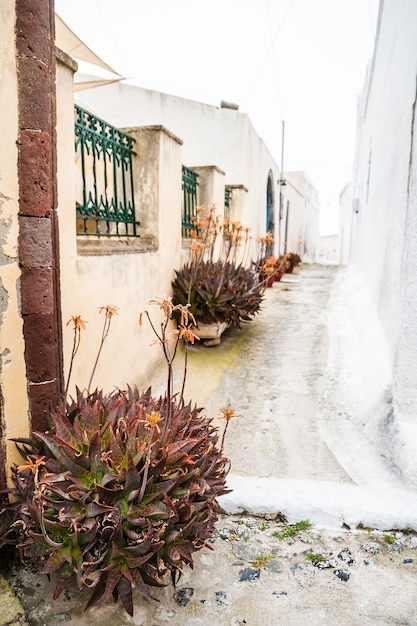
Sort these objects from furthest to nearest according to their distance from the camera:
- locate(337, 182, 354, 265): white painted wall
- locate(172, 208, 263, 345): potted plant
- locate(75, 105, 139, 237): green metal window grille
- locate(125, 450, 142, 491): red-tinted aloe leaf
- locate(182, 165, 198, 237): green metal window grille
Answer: locate(337, 182, 354, 265): white painted wall → locate(182, 165, 198, 237): green metal window grille → locate(172, 208, 263, 345): potted plant → locate(75, 105, 139, 237): green metal window grille → locate(125, 450, 142, 491): red-tinted aloe leaf

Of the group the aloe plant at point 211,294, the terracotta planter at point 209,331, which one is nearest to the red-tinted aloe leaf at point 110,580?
the aloe plant at point 211,294

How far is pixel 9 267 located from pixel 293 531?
1.97m

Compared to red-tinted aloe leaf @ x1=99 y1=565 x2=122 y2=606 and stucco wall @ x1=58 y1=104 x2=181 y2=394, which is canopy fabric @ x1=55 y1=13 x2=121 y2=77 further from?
red-tinted aloe leaf @ x1=99 y1=565 x2=122 y2=606

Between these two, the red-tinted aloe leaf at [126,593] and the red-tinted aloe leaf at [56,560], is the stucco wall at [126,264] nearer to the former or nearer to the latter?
the red-tinted aloe leaf at [56,560]

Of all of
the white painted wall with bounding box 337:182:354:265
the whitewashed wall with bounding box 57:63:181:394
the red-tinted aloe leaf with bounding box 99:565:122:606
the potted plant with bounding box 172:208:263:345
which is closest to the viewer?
the red-tinted aloe leaf with bounding box 99:565:122:606

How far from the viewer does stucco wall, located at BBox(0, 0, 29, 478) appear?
201 centimetres

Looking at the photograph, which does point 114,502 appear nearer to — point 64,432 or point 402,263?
point 64,432

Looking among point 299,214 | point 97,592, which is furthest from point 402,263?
point 299,214

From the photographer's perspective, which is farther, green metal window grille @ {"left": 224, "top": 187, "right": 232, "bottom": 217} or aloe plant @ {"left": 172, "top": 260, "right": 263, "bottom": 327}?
green metal window grille @ {"left": 224, "top": 187, "right": 232, "bottom": 217}

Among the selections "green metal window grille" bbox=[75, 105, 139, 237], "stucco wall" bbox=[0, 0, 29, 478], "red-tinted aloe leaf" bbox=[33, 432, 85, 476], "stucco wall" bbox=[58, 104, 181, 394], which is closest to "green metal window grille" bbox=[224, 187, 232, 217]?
"stucco wall" bbox=[58, 104, 181, 394]

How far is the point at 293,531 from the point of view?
2.49 meters

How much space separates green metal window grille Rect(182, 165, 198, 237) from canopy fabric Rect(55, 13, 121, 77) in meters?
2.70

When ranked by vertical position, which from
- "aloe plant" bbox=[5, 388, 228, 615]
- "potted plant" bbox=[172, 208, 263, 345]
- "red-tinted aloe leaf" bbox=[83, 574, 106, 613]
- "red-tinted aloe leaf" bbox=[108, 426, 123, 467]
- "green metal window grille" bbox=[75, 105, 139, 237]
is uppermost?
"green metal window grille" bbox=[75, 105, 139, 237]

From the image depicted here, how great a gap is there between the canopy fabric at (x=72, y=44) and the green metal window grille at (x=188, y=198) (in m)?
2.70
